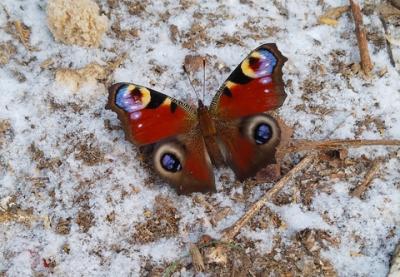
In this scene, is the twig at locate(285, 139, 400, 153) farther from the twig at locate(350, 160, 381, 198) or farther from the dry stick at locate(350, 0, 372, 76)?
the dry stick at locate(350, 0, 372, 76)

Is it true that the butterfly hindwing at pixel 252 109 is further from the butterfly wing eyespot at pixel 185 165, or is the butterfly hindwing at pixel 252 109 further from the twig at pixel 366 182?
the twig at pixel 366 182

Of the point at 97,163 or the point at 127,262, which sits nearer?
the point at 127,262

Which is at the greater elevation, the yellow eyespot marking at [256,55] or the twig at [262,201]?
the yellow eyespot marking at [256,55]

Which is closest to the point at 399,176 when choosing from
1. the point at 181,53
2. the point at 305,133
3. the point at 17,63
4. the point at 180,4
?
the point at 305,133

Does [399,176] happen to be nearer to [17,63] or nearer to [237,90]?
[237,90]

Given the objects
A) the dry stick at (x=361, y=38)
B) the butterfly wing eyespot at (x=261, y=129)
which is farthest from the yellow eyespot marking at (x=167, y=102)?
the dry stick at (x=361, y=38)

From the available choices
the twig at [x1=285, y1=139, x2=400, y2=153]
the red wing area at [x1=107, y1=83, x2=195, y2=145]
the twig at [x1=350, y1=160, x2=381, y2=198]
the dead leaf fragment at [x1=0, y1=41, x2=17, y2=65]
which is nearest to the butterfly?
the red wing area at [x1=107, y1=83, x2=195, y2=145]
